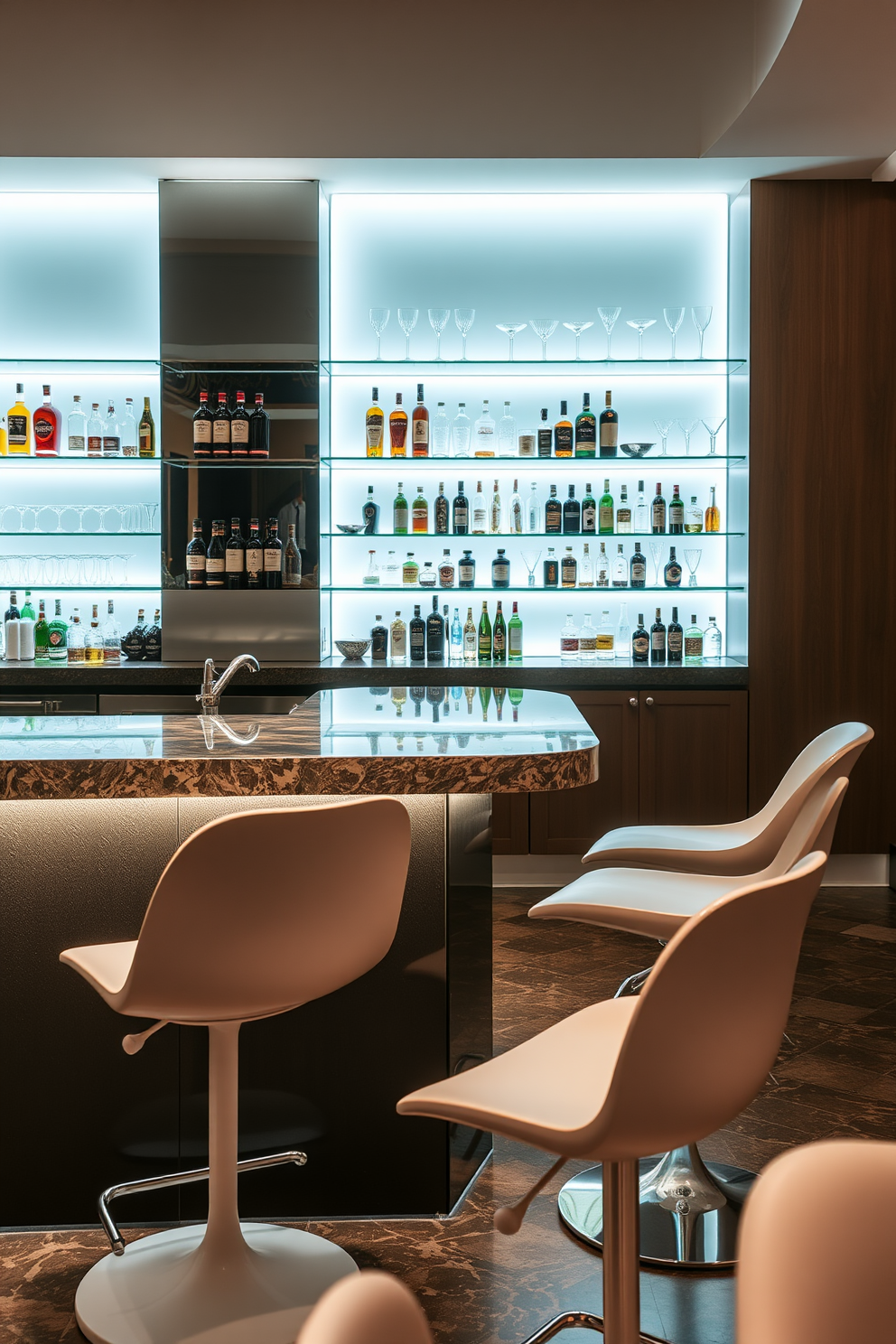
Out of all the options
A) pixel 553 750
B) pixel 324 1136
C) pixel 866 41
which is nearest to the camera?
pixel 553 750

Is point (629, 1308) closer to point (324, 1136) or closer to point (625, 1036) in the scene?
point (625, 1036)

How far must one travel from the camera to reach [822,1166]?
81 centimetres

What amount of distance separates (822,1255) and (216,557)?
14.7 ft

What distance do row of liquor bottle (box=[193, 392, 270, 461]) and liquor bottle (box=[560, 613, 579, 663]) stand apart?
1554 millimetres

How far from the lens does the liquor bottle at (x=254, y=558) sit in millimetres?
4984

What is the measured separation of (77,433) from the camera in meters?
5.23

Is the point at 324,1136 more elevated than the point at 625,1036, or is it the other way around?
the point at 625,1036

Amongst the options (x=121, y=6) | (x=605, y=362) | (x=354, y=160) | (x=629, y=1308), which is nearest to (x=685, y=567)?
(x=605, y=362)

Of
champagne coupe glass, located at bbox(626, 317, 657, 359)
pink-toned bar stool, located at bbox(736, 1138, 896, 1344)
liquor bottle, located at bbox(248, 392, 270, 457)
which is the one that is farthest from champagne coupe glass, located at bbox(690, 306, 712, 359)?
pink-toned bar stool, located at bbox(736, 1138, 896, 1344)

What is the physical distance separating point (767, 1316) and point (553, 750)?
1272 mm

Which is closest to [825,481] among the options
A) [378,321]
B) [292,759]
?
[378,321]

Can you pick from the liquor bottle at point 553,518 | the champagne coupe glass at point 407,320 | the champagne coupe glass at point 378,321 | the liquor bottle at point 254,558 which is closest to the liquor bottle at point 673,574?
the liquor bottle at point 553,518

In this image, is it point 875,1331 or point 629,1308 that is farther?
point 629,1308

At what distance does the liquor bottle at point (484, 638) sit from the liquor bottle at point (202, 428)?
1.39 metres
